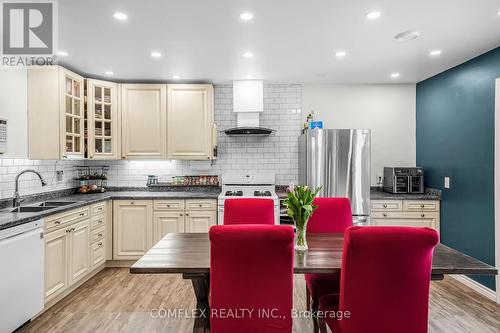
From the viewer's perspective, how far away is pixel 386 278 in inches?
57.8

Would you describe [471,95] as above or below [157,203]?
above

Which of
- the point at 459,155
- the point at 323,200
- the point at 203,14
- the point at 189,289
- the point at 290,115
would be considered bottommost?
the point at 189,289

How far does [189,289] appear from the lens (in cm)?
331

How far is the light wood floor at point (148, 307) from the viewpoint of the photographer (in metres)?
2.54

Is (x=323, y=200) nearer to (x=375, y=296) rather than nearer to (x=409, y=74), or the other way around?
(x=375, y=296)

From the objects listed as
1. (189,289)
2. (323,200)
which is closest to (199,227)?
(189,289)

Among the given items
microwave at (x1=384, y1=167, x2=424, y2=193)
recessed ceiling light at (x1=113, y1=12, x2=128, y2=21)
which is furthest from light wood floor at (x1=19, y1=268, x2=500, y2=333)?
recessed ceiling light at (x1=113, y1=12, x2=128, y2=21)

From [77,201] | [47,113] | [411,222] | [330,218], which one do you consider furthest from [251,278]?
[411,222]

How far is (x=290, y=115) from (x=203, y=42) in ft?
6.62

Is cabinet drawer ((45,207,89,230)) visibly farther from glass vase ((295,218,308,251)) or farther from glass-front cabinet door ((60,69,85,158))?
glass vase ((295,218,308,251))

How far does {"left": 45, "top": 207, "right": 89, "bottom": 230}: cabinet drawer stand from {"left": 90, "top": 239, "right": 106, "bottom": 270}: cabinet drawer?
17.6 inches

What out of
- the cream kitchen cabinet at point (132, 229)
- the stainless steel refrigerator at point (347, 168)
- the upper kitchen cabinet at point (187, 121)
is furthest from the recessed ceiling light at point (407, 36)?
the cream kitchen cabinet at point (132, 229)

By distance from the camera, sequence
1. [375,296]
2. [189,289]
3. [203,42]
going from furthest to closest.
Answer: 1. [189,289]
2. [203,42]
3. [375,296]

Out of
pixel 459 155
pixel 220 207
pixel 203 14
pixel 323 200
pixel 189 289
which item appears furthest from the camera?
pixel 220 207
